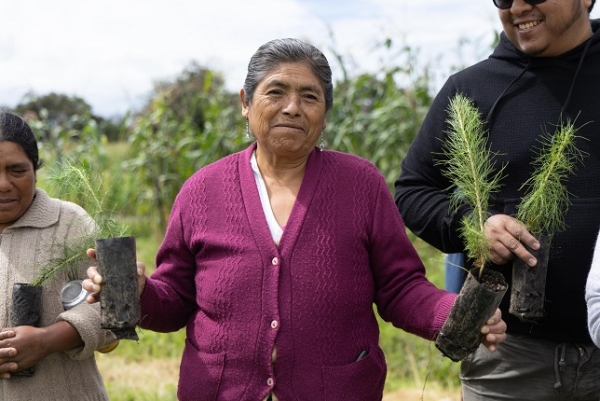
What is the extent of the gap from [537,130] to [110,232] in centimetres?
154

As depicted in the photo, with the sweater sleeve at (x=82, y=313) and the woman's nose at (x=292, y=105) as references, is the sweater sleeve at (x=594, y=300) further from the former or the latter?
the sweater sleeve at (x=82, y=313)

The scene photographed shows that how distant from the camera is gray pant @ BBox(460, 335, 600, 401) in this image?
2785 millimetres

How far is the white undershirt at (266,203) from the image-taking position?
280cm

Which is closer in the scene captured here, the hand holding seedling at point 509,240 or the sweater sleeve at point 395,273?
the hand holding seedling at point 509,240

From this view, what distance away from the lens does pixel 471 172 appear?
271 cm

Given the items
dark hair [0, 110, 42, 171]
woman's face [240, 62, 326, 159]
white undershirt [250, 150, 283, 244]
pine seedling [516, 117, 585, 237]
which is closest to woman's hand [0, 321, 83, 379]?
dark hair [0, 110, 42, 171]

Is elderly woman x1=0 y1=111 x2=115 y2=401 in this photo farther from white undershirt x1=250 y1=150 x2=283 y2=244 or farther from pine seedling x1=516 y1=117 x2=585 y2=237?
pine seedling x1=516 y1=117 x2=585 y2=237

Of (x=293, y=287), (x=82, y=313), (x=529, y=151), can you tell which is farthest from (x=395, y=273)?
(x=82, y=313)

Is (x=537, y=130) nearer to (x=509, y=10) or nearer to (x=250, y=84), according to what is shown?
(x=509, y=10)

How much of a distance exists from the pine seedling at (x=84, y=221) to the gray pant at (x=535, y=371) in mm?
1427

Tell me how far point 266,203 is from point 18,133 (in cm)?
95

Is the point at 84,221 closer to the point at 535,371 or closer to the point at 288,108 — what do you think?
the point at 288,108

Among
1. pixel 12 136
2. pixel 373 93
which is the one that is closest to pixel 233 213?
pixel 12 136

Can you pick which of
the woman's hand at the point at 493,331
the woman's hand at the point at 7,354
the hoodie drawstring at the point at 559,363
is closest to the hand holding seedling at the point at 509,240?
the woman's hand at the point at 493,331
